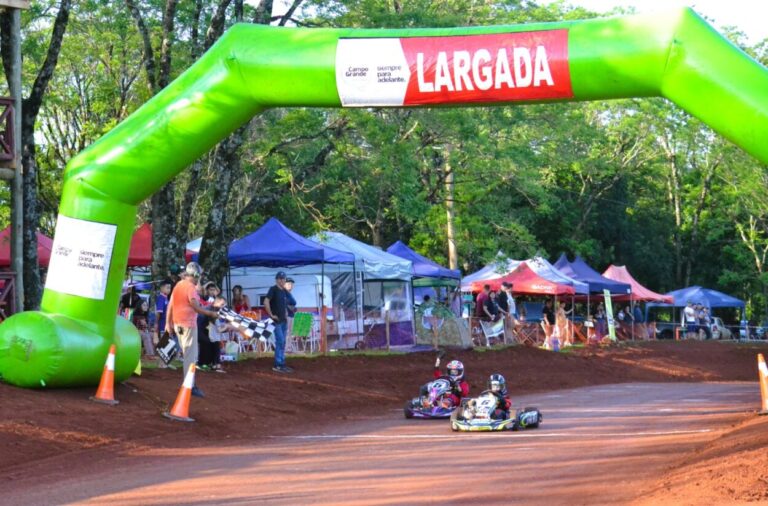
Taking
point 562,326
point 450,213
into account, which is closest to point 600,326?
point 562,326

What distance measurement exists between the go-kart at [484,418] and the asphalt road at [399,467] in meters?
0.23

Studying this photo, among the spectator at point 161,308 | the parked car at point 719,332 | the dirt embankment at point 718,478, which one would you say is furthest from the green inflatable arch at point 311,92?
the parked car at point 719,332

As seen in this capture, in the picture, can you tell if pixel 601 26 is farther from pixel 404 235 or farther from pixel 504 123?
pixel 404 235

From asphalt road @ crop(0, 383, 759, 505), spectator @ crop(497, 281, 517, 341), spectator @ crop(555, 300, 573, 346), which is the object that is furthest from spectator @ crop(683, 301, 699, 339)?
asphalt road @ crop(0, 383, 759, 505)

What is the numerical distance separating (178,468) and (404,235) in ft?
115

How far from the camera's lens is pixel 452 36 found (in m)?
14.0

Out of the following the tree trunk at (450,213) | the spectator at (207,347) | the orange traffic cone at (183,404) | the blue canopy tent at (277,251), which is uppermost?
the tree trunk at (450,213)

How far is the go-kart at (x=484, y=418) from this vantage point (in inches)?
649

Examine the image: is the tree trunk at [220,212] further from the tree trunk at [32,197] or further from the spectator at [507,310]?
the spectator at [507,310]

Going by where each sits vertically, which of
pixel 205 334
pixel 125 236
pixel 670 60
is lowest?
pixel 205 334

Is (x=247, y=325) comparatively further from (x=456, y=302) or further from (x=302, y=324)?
(x=456, y=302)

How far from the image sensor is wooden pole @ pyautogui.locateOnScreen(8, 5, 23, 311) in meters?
19.6

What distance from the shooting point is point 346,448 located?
47.3 ft

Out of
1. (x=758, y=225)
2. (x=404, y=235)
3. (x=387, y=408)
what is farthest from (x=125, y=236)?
(x=758, y=225)
